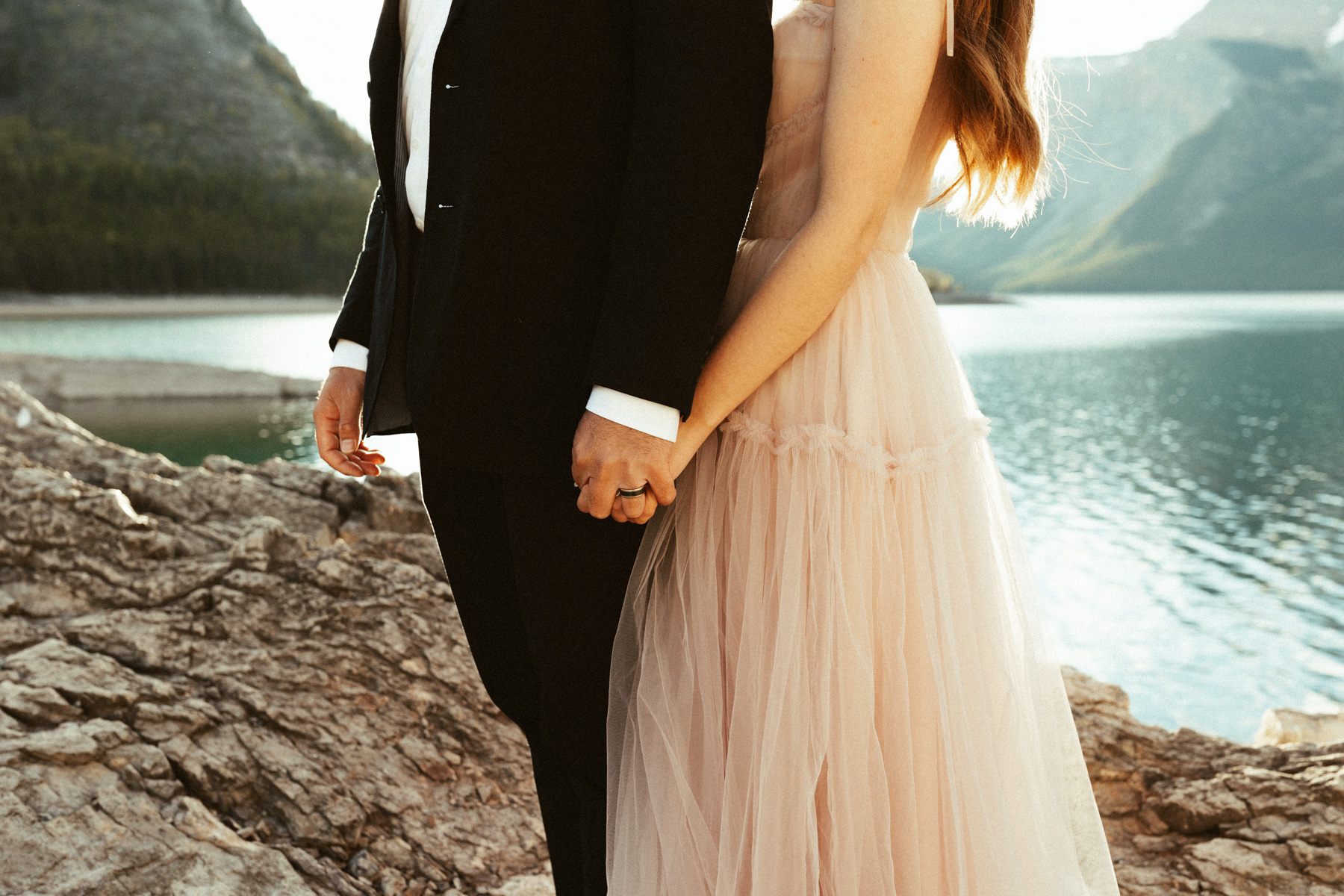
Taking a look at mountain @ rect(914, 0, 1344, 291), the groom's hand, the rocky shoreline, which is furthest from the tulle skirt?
mountain @ rect(914, 0, 1344, 291)

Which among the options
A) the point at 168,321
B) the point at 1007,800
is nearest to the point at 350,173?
the point at 168,321

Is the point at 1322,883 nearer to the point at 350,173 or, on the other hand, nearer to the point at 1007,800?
the point at 1007,800

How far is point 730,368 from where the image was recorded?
96 cm

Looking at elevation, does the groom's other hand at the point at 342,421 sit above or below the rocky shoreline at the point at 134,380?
above

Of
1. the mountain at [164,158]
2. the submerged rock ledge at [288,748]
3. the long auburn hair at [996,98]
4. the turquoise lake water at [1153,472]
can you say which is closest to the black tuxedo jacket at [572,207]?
the long auburn hair at [996,98]

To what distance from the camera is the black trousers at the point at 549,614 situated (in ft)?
3.25

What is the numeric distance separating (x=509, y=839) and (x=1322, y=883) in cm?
154

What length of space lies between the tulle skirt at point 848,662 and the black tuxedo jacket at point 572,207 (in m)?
0.20

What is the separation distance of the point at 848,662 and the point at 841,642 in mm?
24

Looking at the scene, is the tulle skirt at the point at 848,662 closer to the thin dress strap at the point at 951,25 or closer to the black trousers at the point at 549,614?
the black trousers at the point at 549,614

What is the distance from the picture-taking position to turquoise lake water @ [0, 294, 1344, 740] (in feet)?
25.4

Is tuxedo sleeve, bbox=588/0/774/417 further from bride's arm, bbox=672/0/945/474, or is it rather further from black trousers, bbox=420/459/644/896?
black trousers, bbox=420/459/644/896

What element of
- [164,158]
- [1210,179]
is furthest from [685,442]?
[1210,179]

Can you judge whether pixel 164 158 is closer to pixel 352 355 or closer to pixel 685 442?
pixel 352 355
